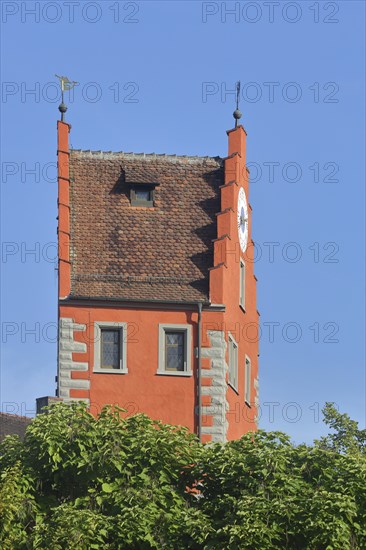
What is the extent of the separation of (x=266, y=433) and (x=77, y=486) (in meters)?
5.48

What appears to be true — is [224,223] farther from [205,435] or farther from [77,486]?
[77,486]

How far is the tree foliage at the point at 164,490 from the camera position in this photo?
57344 mm

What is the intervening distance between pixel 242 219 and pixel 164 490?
1674 cm

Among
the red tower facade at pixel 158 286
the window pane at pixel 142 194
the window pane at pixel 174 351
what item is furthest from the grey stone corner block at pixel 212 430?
the window pane at pixel 142 194

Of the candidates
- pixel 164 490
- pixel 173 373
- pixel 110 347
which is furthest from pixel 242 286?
pixel 164 490

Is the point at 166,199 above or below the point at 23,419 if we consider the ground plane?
above

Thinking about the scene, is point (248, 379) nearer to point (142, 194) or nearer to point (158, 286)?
point (158, 286)

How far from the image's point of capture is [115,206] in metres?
72.8

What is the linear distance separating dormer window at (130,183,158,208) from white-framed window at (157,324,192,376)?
5.15 m

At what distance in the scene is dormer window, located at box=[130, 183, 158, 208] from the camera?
7325 cm

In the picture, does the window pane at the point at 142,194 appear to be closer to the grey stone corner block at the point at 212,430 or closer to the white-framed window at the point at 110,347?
the white-framed window at the point at 110,347

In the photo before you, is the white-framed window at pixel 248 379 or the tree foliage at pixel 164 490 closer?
the tree foliage at pixel 164 490

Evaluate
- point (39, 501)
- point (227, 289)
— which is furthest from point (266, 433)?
point (227, 289)

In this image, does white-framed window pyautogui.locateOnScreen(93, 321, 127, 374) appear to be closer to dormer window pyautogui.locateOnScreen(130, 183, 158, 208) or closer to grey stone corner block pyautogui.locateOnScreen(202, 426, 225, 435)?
grey stone corner block pyautogui.locateOnScreen(202, 426, 225, 435)
